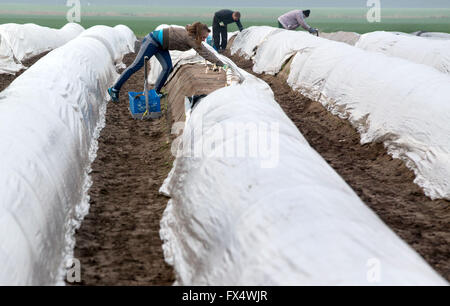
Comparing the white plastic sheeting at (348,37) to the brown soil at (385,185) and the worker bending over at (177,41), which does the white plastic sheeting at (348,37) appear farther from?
the worker bending over at (177,41)

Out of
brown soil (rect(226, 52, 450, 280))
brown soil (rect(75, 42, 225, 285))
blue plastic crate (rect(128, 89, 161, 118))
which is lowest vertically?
brown soil (rect(226, 52, 450, 280))

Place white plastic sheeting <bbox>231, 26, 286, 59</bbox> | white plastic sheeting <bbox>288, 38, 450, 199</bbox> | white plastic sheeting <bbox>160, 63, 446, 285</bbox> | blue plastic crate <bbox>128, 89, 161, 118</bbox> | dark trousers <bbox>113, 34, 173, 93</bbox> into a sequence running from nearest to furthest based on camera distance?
white plastic sheeting <bbox>160, 63, 446, 285</bbox> < white plastic sheeting <bbox>288, 38, 450, 199</bbox> < dark trousers <bbox>113, 34, 173, 93</bbox> < blue plastic crate <bbox>128, 89, 161, 118</bbox> < white plastic sheeting <bbox>231, 26, 286, 59</bbox>

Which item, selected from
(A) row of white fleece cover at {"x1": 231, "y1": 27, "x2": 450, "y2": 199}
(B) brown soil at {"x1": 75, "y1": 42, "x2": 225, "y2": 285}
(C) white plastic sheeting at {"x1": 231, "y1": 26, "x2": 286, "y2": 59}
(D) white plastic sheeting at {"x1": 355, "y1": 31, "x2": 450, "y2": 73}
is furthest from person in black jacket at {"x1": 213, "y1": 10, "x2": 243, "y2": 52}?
(B) brown soil at {"x1": 75, "y1": 42, "x2": 225, "y2": 285}

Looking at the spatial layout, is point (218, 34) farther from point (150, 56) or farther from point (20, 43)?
point (150, 56)

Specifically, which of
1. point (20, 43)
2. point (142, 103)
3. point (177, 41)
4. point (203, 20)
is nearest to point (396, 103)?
point (177, 41)

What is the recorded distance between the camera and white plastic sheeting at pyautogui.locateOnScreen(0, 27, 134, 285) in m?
2.60

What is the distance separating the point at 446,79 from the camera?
18.2 feet

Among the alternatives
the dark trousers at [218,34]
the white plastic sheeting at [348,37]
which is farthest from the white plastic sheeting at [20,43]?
the white plastic sheeting at [348,37]

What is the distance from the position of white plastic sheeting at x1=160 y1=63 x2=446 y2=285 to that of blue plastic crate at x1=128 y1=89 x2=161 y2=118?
3033 mm

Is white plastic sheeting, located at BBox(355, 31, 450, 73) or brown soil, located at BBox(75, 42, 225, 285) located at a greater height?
white plastic sheeting, located at BBox(355, 31, 450, 73)

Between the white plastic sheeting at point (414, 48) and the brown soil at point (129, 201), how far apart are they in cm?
501

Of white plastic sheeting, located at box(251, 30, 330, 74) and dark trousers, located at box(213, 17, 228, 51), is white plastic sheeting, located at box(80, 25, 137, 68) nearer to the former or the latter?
dark trousers, located at box(213, 17, 228, 51)

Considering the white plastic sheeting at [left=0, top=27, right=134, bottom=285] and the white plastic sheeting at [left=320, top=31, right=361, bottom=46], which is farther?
the white plastic sheeting at [left=320, top=31, right=361, bottom=46]
